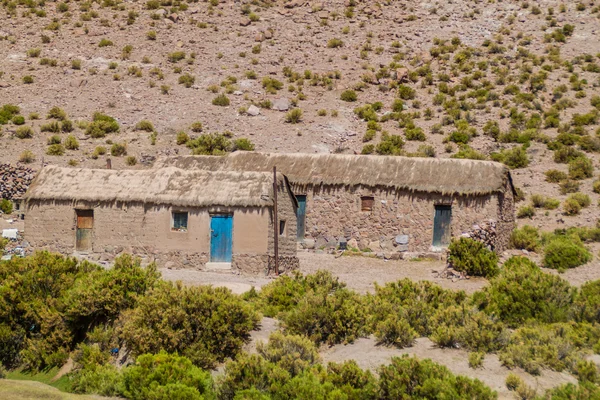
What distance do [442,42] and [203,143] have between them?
2201 cm

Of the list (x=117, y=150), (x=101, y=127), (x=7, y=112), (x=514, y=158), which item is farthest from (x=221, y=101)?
(x=514, y=158)

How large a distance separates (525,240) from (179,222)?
40.9 ft

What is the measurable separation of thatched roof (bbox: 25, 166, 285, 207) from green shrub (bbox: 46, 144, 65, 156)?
11.4 meters

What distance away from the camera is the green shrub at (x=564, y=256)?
2279cm

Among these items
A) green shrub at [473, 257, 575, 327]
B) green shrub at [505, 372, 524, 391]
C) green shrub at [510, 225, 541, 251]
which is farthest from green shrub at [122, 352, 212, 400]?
green shrub at [510, 225, 541, 251]

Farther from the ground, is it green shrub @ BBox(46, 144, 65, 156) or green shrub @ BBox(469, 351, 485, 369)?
green shrub @ BBox(46, 144, 65, 156)

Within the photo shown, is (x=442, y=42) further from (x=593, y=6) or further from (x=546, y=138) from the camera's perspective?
(x=546, y=138)

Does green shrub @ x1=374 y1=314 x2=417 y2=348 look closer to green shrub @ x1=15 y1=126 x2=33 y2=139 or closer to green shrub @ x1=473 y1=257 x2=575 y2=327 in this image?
green shrub @ x1=473 y1=257 x2=575 y2=327

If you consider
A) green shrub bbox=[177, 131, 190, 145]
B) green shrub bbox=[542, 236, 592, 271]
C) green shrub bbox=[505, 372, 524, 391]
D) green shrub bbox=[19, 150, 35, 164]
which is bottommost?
green shrub bbox=[542, 236, 592, 271]

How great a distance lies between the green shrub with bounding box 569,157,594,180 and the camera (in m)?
33.1

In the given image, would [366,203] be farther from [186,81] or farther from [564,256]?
[186,81]

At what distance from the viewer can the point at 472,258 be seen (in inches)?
835

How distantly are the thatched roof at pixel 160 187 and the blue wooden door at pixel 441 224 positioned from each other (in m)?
6.17

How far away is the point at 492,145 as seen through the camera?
125 feet
